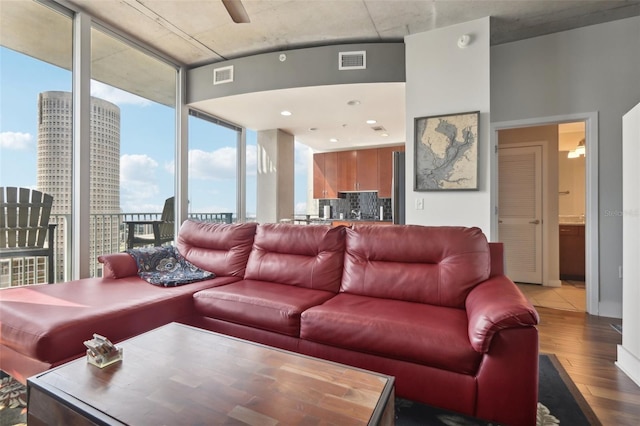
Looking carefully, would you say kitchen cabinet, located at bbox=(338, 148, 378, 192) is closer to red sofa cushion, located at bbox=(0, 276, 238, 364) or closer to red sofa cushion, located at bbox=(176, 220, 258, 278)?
red sofa cushion, located at bbox=(176, 220, 258, 278)

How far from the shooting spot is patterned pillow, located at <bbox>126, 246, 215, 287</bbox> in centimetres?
253

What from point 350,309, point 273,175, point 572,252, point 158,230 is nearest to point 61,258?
point 158,230

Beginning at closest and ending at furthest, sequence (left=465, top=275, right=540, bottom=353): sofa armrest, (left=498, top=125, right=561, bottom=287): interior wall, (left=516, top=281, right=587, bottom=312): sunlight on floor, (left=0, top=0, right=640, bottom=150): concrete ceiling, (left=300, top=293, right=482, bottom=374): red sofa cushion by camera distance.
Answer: (left=465, top=275, right=540, bottom=353): sofa armrest < (left=300, top=293, right=482, bottom=374): red sofa cushion < (left=0, top=0, right=640, bottom=150): concrete ceiling < (left=516, top=281, right=587, bottom=312): sunlight on floor < (left=498, top=125, right=561, bottom=287): interior wall

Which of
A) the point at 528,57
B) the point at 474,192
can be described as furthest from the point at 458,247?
the point at 528,57

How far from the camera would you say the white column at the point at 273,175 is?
18.4 ft

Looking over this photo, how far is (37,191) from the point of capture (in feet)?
9.50

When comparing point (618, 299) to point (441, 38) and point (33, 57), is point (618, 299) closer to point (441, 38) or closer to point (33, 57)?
point (441, 38)

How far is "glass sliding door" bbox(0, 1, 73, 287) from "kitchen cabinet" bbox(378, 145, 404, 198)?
513cm

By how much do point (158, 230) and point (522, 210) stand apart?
16.7ft

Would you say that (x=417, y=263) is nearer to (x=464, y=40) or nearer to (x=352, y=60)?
(x=464, y=40)

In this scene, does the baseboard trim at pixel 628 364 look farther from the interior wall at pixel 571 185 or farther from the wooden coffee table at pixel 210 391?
the interior wall at pixel 571 185

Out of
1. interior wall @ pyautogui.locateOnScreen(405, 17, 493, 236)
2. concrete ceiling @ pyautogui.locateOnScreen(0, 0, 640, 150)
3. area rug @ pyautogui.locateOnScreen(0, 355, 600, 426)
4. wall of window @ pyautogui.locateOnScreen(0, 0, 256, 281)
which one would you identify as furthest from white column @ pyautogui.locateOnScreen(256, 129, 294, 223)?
area rug @ pyautogui.locateOnScreen(0, 355, 600, 426)

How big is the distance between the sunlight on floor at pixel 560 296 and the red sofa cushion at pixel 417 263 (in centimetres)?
232

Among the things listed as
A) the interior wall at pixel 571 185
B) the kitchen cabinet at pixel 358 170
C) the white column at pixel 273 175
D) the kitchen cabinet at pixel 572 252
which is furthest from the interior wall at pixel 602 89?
the white column at pixel 273 175
